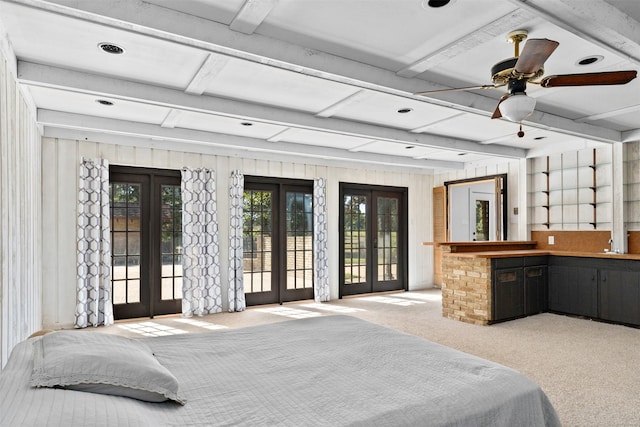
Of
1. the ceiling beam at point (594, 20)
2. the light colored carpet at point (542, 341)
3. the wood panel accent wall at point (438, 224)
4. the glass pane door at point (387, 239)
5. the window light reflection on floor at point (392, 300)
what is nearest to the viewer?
the ceiling beam at point (594, 20)

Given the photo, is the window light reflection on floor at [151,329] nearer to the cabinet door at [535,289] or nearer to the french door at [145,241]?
the french door at [145,241]

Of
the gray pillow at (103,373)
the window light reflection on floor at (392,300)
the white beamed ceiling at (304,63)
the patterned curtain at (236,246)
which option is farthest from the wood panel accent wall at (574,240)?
the gray pillow at (103,373)

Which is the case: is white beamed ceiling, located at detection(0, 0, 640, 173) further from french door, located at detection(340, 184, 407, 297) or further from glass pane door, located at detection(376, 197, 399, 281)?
glass pane door, located at detection(376, 197, 399, 281)

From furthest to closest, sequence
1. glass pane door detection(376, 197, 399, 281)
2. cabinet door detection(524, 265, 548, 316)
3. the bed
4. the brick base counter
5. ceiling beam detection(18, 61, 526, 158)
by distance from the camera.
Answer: glass pane door detection(376, 197, 399, 281), cabinet door detection(524, 265, 548, 316), the brick base counter, ceiling beam detection(18, 61, 526, 158), the bed

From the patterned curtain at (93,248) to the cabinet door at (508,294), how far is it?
16.5 feet

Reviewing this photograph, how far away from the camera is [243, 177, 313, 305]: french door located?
659 cm

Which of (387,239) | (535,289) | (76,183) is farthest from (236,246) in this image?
(535,289)

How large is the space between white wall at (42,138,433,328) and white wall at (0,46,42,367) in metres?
0.84

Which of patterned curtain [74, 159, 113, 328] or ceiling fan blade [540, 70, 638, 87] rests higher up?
ceiling fan blade [540, 70, 638, 87]

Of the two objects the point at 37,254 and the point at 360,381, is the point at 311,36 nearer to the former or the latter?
the point at 360,381

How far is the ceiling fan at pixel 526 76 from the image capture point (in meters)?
2.43

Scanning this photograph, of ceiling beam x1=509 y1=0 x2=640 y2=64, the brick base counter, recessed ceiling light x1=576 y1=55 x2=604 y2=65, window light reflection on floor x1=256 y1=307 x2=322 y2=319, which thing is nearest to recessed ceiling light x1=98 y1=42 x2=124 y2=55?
ceiling beam x1=509 y1=0 x2=640 y2=64

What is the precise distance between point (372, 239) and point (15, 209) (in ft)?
19.3

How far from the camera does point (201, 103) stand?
3852 millimetres
